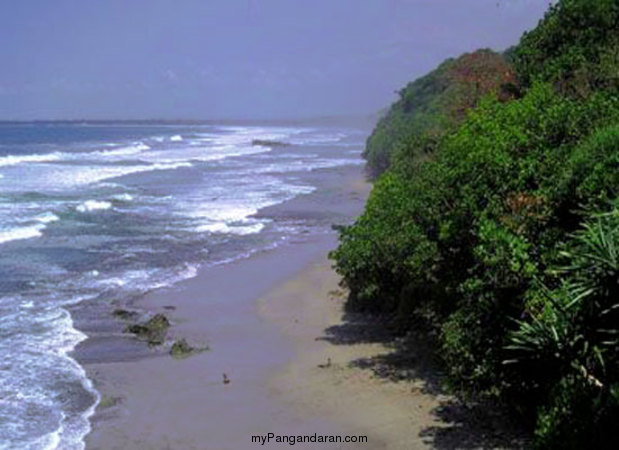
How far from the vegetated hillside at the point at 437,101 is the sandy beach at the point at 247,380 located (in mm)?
8088

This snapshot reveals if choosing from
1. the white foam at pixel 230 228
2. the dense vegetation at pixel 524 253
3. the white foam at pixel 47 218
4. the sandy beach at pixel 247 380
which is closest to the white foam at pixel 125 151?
the white foam at pixel 47 218

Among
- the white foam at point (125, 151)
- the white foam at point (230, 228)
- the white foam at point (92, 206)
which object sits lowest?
the white foam at point (230, 228)

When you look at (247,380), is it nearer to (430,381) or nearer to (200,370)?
(200,370)

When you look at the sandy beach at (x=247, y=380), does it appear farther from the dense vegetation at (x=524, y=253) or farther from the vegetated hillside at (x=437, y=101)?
the vegetated hillside at (x=437, y=101)

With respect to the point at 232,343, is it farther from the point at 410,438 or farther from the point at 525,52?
the point at 525,52

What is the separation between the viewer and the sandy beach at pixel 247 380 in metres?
14.4

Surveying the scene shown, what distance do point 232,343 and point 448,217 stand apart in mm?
6468

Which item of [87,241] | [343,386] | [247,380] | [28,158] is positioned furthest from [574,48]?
[28,158]

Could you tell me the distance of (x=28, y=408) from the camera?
15.4 metres

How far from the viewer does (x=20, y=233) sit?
110 feet

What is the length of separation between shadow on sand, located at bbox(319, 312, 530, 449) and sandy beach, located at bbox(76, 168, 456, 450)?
0.19 metres

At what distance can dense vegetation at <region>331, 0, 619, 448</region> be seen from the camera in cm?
1034

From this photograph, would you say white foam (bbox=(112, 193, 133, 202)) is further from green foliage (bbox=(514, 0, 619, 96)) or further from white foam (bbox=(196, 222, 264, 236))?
green foliage (bbox=(514, 0, 619, 96))

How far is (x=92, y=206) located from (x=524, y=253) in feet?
107
